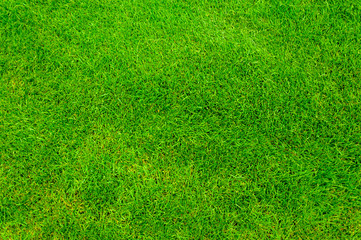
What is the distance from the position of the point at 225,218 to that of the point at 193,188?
335 millimetres

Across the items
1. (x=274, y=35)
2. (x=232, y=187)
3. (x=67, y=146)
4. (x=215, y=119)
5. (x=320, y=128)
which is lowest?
(x=67, y=146)

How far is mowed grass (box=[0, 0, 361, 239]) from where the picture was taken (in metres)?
2.28

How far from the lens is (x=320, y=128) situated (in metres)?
2.49

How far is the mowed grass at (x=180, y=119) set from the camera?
2.28 meters

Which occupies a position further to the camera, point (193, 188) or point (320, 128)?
point (320, 128)

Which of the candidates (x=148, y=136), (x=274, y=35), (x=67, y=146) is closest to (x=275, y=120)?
(x=274, y=35)

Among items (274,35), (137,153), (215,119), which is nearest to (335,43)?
(274,35)

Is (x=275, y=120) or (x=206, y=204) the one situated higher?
(x=275, y=120)

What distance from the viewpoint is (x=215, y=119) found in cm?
254

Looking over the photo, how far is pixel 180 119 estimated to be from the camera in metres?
2.54

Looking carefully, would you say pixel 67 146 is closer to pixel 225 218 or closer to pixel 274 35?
pixel 225 218

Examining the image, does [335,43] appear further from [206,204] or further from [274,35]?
[206,204]

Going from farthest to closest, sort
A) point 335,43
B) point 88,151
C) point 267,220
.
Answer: point 335,43 < point 88,151 < point 267,220

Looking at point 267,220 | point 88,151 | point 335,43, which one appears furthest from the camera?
point 335,43
